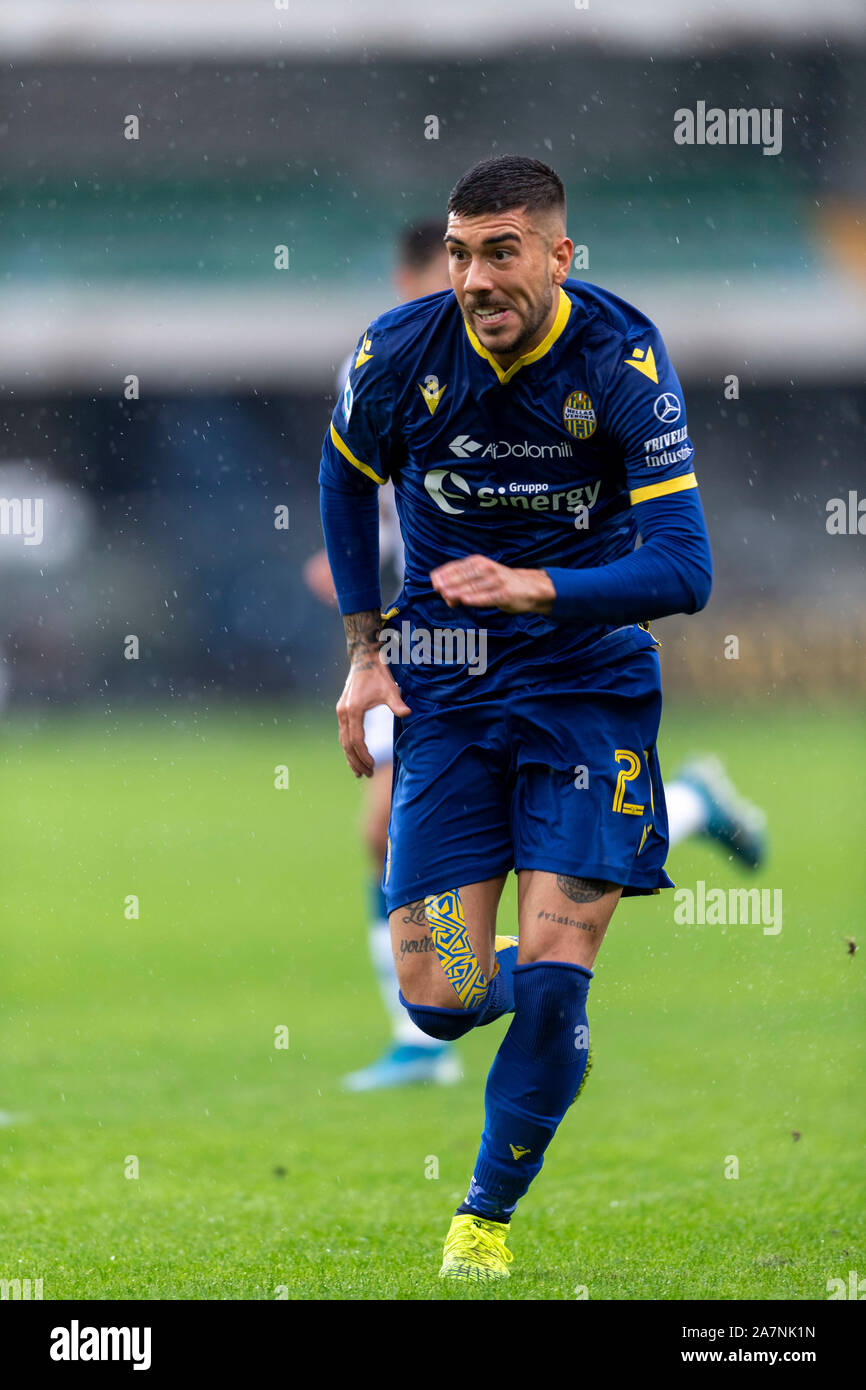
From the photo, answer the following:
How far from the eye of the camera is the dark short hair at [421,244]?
541 cm

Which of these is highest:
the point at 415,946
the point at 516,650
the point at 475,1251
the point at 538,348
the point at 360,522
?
the point at 538,348

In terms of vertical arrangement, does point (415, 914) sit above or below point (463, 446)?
below

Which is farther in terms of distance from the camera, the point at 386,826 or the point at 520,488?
the point at 386,826

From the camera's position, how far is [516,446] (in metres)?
3.67

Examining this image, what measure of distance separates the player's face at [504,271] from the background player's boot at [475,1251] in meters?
1.78

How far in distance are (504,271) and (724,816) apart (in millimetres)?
3183

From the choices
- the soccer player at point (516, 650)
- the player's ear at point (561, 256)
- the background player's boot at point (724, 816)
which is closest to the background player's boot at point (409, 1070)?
the background player's boot at point (724, 816)

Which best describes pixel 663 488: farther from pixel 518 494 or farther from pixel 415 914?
pixel 415 914

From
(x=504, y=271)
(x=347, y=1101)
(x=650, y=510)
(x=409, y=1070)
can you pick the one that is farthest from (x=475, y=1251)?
(x=409, y=1070)

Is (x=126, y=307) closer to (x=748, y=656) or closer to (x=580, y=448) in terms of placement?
(x=748, y=656)

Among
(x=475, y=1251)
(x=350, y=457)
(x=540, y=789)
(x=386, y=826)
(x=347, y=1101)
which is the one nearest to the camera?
(x=475, y=1251)

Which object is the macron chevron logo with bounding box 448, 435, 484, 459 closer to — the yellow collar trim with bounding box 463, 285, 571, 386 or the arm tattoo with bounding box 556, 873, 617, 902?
the yellow collar trim with bounding box 463, 285, 571, 386

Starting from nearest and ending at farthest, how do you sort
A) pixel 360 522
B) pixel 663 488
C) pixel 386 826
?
1. pixel 663 488
2. pixel 360 522
3. pixel 386 826

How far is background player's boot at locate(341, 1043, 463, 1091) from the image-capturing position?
5.89 meters
